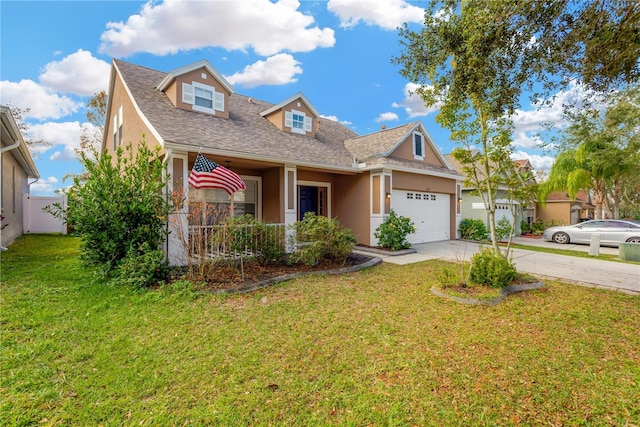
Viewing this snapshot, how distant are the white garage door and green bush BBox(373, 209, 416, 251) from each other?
1.15m

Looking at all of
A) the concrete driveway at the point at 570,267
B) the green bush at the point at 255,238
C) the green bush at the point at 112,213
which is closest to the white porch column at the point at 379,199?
the concrete driveway at the point at 570,267

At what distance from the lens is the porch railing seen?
20.9 ft

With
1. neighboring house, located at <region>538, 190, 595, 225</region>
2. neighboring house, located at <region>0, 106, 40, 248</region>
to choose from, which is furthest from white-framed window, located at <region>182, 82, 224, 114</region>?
neighboring house, located at <region>538, 190, 595, 225</region>

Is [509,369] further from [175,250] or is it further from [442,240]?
[442,240]

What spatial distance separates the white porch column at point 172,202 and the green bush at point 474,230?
12941 mm

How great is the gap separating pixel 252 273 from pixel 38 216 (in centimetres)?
1573

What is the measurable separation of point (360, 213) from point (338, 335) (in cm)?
839

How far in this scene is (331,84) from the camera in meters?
14.3

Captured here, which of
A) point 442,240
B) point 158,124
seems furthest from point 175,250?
point 442,240

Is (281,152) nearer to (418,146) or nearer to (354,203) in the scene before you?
(354,203)

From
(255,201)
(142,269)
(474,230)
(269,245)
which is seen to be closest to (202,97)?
(255,201)

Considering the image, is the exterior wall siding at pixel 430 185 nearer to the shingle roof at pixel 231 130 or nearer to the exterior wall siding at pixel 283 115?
the shingle roof at pixel 231 130

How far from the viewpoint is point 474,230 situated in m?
14.7

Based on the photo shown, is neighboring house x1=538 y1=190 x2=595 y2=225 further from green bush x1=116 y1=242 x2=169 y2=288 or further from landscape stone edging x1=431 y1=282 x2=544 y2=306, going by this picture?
green bush x1=116 y1=242 x2=169 y2=288
